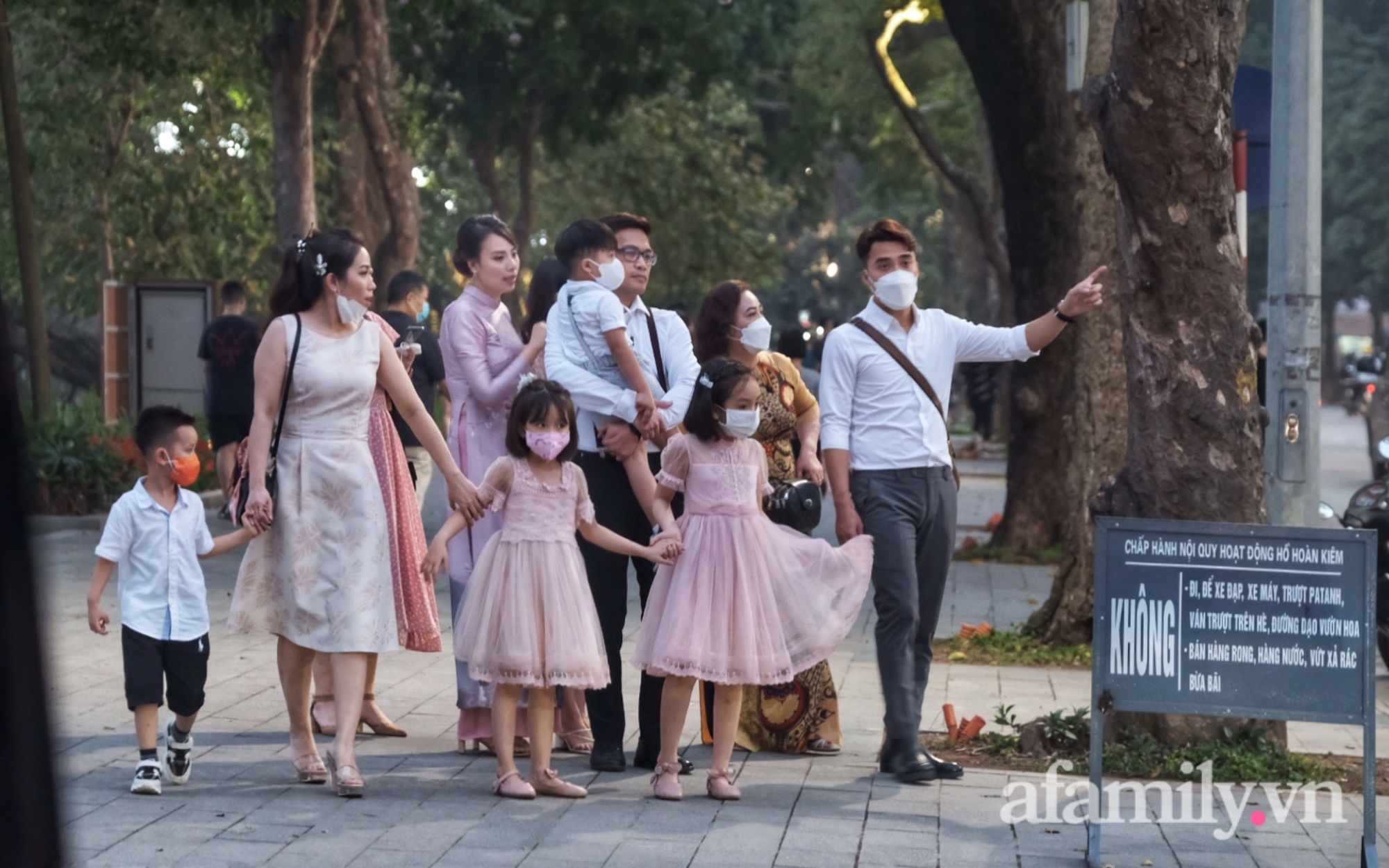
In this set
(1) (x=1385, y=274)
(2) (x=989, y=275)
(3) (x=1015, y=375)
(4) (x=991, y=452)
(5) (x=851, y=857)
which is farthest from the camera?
(1) (x=1385, y=274)

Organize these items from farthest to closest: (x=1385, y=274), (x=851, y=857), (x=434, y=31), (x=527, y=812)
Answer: (x=1385, y=274) → (x=434, y=31) → (x=527, y=812) → (x=851, y=857)

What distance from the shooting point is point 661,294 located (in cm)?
4731

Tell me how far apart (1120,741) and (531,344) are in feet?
8.57

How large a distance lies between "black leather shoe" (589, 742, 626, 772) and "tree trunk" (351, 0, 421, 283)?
44.5 feet

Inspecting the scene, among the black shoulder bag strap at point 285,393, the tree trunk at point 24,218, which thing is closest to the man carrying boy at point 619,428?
the black shoulder bag strap at point 285,393

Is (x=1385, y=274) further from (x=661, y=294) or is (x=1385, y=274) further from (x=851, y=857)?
(x=851, y=857)

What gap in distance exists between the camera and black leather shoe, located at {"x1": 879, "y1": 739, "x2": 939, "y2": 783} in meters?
6.41

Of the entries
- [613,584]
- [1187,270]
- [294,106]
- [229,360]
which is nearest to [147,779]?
[613,584]

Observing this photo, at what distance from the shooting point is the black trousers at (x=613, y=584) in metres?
6.46

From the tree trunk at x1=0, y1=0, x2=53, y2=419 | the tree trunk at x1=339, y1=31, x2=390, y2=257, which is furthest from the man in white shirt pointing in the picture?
the tree trunk at x1=339, y1=31, x2=390, y2=257

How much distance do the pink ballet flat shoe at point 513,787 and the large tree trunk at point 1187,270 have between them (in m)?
2.34

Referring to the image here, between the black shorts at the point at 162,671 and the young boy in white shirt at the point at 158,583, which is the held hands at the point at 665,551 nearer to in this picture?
the young boy in white shirt at the point at 158,583

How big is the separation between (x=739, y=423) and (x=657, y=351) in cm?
57

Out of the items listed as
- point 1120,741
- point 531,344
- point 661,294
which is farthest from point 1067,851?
point 661,294
